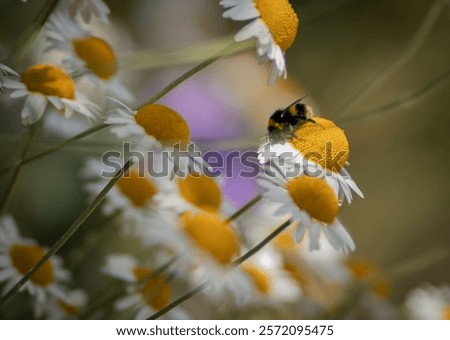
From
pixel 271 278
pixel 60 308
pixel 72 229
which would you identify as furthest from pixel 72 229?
pixel 271 278

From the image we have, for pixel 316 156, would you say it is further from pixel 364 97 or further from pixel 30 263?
pixel 364 97

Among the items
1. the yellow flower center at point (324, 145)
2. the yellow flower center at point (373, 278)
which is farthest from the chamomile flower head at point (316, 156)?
the yellow flower center at point (373, 278)

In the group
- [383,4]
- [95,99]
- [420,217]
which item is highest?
[95,99]

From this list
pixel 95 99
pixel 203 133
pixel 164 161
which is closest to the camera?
pixel 164 161
